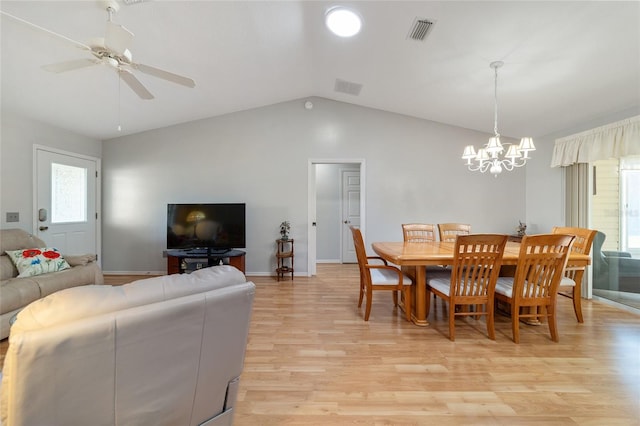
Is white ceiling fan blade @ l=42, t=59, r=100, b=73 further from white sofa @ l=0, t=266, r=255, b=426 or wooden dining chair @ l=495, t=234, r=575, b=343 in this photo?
wooden dining chair @ l=495, t=234, r=575, b=343

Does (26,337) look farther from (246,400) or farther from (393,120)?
(393,120)

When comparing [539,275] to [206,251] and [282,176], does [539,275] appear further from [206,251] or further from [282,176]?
[206,251]

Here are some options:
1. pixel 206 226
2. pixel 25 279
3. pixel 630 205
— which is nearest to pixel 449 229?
pixel 630 205

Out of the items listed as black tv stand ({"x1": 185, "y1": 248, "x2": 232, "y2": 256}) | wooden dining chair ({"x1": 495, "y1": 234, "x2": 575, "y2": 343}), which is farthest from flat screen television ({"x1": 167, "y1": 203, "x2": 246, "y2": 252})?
wooden dining chair ({"x1": 495, "y1": 234, "x2": 575, "y2": 343})

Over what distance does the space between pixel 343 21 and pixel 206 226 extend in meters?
3.35

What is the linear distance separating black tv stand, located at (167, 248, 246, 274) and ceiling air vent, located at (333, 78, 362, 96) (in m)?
2.99

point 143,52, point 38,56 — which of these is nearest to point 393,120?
point 143,52

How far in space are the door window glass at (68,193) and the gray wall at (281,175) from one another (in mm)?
393

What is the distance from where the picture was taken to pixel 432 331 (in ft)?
8.82

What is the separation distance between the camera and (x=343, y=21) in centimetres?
270

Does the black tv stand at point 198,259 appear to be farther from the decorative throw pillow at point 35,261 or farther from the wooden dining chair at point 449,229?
the wooden dining chair at point 449,229

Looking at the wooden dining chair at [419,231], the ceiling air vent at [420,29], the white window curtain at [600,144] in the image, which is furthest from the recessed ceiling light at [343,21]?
the white window curtain at [600,144]

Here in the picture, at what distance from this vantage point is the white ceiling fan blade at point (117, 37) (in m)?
1.73

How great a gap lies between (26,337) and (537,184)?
5.85 metres
